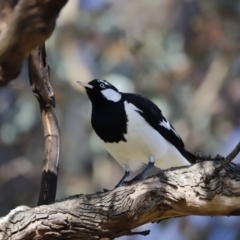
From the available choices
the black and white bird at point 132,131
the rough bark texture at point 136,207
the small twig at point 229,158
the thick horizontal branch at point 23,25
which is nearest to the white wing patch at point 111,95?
the black and white bird at point 132,131

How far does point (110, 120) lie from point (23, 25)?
1.97 meters

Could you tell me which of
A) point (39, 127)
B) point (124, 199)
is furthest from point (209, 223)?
point (124, 199)

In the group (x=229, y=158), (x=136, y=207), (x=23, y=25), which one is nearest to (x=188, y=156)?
(x=136, y=207)

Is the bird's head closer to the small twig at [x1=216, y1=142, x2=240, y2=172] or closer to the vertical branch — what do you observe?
the vertical branch

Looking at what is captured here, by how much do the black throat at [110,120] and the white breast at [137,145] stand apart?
23 millimetres

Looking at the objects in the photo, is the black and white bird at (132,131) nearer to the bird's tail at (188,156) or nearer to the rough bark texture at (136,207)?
the bird's tail at (188,156)

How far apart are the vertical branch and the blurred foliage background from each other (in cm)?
285

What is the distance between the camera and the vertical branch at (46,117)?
2350mm

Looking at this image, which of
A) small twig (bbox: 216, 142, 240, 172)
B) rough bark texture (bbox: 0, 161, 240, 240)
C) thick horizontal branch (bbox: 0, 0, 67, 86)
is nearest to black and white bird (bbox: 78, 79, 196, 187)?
rough bark texture (bbox: 0, 161, 240, 240)

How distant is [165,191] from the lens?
181cm

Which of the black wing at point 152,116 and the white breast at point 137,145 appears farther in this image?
the black wing at point 152,116

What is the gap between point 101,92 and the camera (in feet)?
9.63

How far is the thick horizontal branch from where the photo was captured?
2.56 ft

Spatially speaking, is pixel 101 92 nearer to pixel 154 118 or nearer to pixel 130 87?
pixel 154 118
